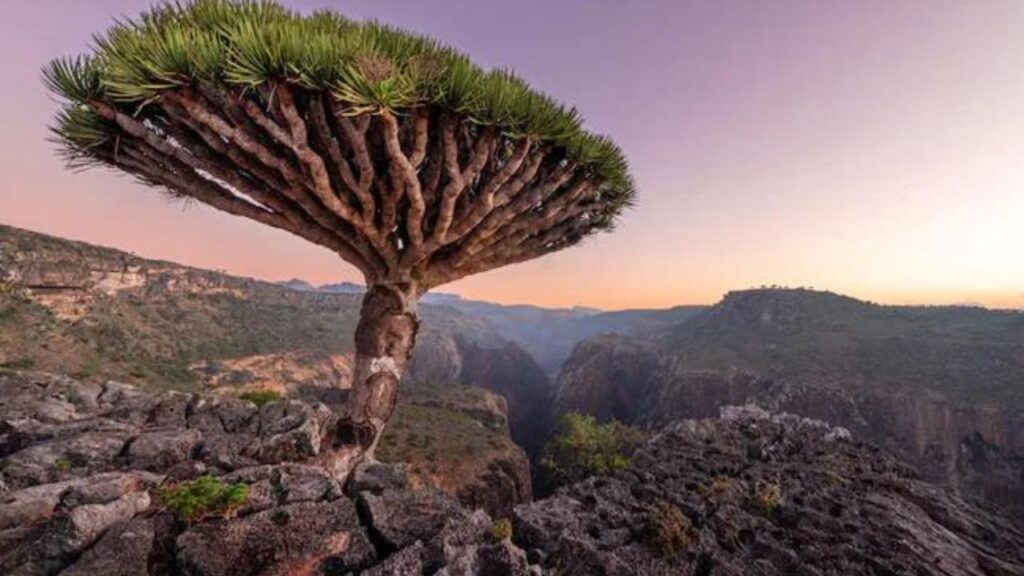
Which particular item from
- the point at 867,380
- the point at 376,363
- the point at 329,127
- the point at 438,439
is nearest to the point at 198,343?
the point at 438,439

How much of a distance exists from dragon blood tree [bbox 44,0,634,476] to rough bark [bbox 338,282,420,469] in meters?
0.02

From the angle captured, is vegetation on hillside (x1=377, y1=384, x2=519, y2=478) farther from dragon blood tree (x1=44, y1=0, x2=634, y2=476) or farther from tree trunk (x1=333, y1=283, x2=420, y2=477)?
dragon blood tree (x1=44, y1=0, x2=634, y2=476)

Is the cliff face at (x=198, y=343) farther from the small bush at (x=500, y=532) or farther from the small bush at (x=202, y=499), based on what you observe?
the small bush at (x=500, y=532)

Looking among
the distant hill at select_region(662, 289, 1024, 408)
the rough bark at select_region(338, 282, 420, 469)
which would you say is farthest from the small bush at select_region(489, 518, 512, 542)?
the distant hill at select_region(662, 289, 1024, 408)

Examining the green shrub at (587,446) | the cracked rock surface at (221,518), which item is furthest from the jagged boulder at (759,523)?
the green shrub at (587,446)

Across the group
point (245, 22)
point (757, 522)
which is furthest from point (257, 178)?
point (757, 522)

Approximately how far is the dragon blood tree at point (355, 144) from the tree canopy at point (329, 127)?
2cm

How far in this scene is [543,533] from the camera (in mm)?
5695

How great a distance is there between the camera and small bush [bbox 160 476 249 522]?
3910 mm

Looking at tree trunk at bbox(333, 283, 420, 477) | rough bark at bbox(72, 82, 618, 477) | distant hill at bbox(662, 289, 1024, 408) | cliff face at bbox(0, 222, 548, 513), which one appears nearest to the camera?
rough bark at bbox(72, 82, 618, 477)

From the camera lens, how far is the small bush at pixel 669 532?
5.75 metres

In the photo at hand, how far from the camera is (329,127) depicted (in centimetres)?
520

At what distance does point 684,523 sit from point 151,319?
6665 centimetres

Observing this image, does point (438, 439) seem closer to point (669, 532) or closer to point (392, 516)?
point (669, 532)
